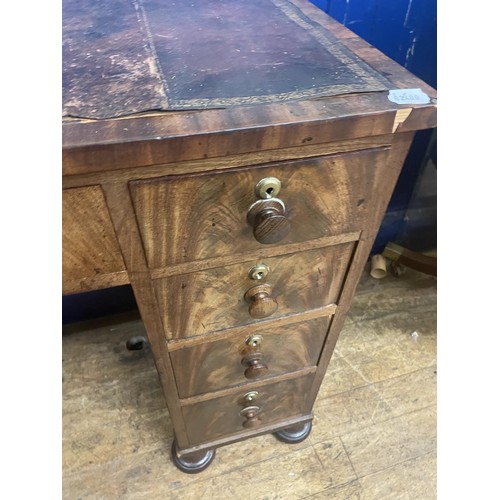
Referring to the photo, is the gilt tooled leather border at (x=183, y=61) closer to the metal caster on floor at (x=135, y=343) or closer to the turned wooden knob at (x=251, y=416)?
the turned wooden knob at (x=251, y=416)

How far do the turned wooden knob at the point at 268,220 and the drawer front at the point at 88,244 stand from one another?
154 mm

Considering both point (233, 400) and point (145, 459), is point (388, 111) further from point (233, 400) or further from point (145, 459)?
point (145, 459)

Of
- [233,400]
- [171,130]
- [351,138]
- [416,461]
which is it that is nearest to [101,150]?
[171,130]

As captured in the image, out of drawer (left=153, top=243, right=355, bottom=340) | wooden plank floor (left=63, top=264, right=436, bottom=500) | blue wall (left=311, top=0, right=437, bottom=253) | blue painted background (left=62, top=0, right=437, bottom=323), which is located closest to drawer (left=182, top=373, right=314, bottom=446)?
wooden plank floor (left=63, top=264, right=436, bottom=500)

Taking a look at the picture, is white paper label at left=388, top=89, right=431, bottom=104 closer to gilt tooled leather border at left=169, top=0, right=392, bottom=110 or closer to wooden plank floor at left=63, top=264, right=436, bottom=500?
gilt tooled leather border at left=169, top=0, right=392, bottom=110

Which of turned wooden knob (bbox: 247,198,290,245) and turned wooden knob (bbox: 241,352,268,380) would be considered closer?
turned wooden knob (bbox: 247,198,290,245)

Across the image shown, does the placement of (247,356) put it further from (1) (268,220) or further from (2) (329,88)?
(2) (329,88)

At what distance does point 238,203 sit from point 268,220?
Answer: 0.13 feet

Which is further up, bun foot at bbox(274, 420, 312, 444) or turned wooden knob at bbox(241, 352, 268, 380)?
turned wooden knob at bbox(241, 352, 268, 380)

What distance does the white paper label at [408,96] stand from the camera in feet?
1.50

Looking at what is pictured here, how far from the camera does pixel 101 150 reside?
0.39 meters

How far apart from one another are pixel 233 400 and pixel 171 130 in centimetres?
60

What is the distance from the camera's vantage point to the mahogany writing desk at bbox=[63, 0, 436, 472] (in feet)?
1.38

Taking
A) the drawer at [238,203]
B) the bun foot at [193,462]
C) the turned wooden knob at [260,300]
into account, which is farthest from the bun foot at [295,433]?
the drawer at [238,203]
